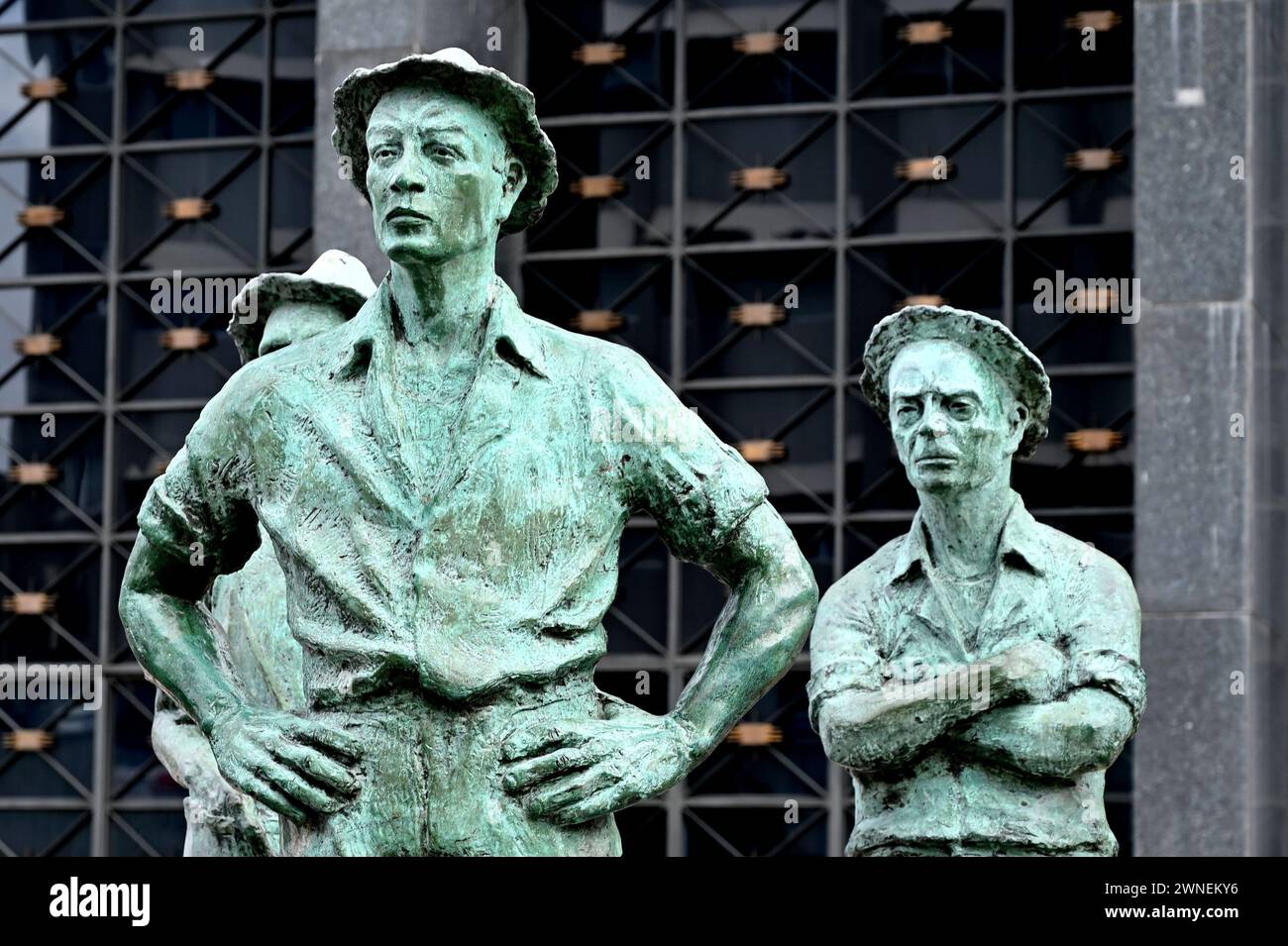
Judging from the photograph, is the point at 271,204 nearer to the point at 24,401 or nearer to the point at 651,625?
the point at 24,401

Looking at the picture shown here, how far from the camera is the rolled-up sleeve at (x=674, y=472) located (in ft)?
21.8

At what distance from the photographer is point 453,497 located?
6516mm

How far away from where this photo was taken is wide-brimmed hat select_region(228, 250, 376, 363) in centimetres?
1027

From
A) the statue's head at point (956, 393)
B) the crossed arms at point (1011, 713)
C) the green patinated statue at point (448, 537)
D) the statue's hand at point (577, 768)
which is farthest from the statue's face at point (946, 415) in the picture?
the statue's hand at point (577, 768)

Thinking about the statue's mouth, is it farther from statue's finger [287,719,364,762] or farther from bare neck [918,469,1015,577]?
bare neck [918,469,1015,577]

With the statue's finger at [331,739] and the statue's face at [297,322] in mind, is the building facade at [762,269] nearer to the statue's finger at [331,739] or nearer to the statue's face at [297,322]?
the statue's face at [297,322]

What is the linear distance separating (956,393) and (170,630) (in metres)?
2.42

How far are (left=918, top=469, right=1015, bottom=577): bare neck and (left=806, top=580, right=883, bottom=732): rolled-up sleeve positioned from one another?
0.95ft

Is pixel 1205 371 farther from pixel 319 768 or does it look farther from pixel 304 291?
pixel 319 768

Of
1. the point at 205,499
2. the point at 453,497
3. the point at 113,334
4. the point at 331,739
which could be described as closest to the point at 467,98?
the point at 453,497

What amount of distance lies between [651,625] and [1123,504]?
2.93 metres

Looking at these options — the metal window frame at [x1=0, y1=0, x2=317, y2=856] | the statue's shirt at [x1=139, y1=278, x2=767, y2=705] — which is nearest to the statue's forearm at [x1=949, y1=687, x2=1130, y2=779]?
the statue's shirt at [x1=139, y1=278, x2=767, y2=705]

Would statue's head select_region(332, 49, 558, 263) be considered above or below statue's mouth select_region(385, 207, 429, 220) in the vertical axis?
above

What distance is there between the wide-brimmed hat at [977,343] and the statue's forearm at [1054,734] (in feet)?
2.94
